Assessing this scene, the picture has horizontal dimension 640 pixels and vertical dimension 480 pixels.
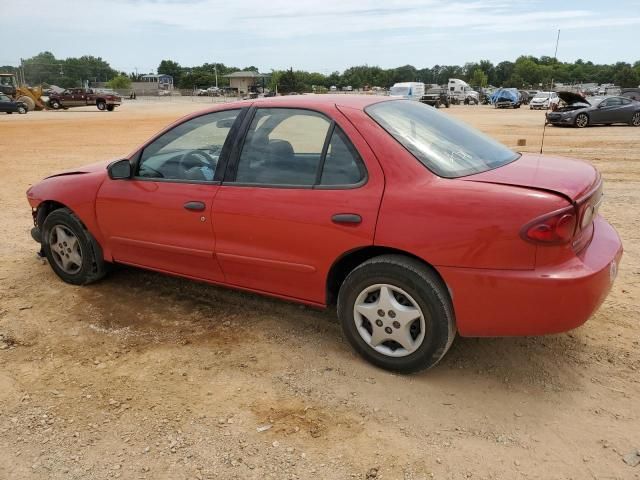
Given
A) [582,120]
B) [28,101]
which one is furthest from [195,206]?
[28,101]

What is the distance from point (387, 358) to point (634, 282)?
8.57ft

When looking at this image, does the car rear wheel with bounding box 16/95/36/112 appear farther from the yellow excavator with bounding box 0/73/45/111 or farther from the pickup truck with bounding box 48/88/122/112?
the pickup truck with bounding box 48/88/122/112

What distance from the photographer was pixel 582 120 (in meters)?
21.2

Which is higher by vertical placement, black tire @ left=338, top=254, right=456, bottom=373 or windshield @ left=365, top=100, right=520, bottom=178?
windshield @ left=365, top=100, right=520, bottom=178

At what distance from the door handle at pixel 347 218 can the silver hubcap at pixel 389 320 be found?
40 centimetres

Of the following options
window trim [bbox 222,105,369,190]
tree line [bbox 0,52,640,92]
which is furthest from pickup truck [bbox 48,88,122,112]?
tree line [bbox 0,52,640,92]

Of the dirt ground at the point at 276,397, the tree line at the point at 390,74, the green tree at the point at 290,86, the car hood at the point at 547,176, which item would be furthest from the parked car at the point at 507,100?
the tree line at the point at 390,74

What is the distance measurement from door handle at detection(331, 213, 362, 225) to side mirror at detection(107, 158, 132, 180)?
6.09 feet

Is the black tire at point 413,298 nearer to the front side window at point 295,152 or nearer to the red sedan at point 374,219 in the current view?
the red sedan at point 374,219

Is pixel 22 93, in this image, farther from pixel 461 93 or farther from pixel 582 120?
pixel 461 93

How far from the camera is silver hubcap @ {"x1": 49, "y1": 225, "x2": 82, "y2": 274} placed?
4703 millimetres

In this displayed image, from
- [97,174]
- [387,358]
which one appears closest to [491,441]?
[387,358]

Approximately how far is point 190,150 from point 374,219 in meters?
1.73

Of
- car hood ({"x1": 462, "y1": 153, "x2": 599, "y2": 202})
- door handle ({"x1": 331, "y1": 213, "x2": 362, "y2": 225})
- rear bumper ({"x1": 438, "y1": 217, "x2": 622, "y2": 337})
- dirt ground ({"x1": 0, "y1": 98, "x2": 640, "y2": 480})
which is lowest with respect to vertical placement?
dirt ground ({"x1": 0, "y1": 98, "x2": 640, "y2": 480})
